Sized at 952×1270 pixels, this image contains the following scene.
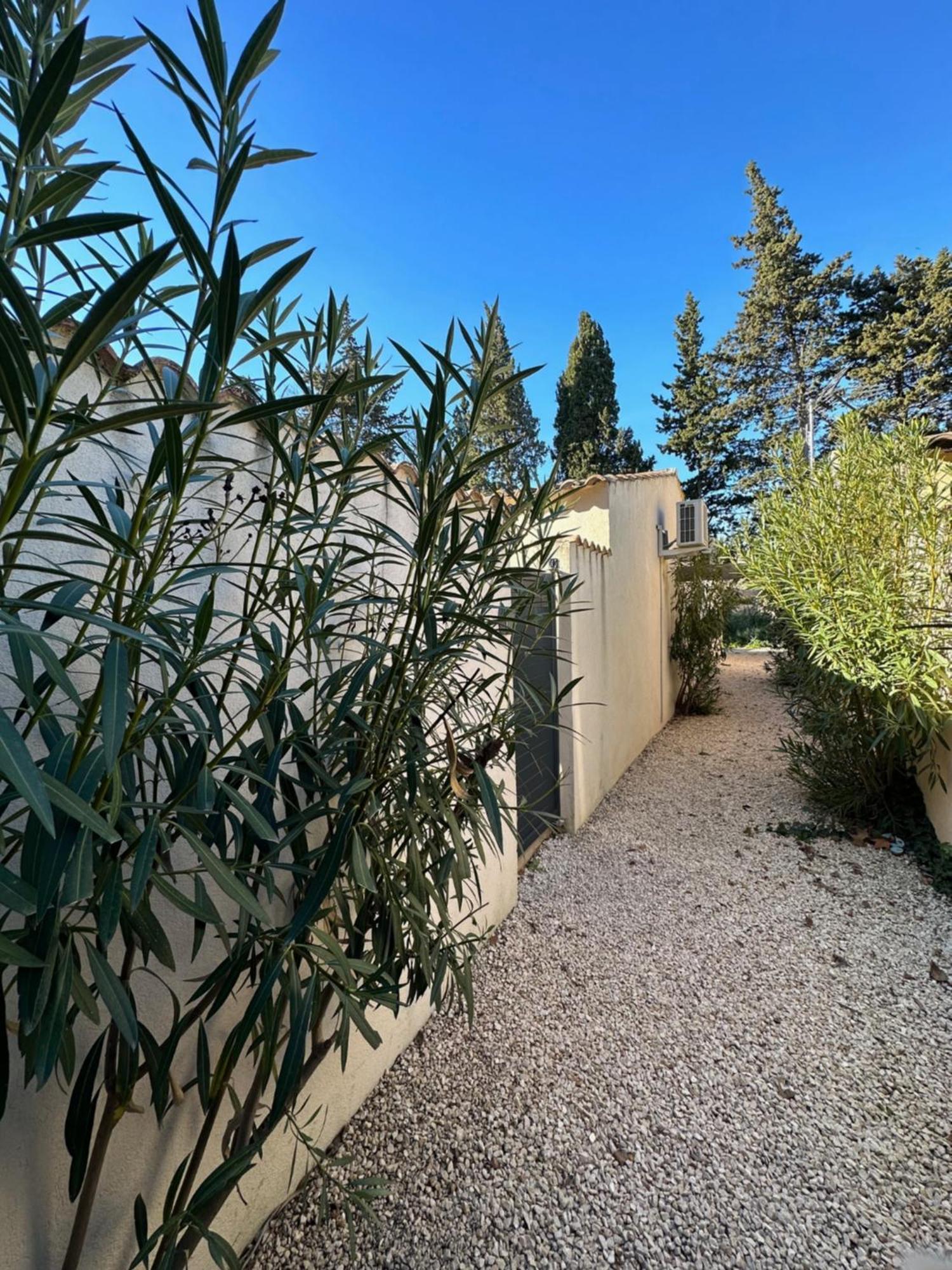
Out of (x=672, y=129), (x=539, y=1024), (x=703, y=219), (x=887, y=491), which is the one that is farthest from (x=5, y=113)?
(x=703, y=219)

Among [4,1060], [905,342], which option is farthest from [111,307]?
[905,342]

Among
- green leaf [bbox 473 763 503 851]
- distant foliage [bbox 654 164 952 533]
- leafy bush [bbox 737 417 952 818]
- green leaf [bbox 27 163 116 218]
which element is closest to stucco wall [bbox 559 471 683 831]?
leafy bush [bbox 737 417 952 818]

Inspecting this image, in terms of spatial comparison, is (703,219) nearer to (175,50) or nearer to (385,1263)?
(175,50)

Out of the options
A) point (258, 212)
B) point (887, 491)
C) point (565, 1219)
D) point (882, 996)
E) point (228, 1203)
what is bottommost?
point (882, 996)

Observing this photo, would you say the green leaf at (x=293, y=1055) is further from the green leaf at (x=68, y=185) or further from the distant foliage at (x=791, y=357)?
the distant foliage at (x=791, y=357)

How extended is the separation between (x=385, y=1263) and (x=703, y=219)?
1405 centimetres

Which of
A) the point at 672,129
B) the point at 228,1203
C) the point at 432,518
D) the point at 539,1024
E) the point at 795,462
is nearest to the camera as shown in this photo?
the point at 432,518

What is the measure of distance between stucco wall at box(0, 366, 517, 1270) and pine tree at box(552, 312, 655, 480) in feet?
57.7

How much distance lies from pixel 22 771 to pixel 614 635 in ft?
17.4

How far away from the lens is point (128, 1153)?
A: 1.16m

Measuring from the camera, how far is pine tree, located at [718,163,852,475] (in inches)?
769

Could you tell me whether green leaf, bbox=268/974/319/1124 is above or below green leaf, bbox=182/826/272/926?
below

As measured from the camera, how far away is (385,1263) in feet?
4.63

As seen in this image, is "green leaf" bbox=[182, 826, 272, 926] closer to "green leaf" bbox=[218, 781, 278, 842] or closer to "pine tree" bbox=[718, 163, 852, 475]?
"green leaf" bbox=[218, 781, 278, 842]
